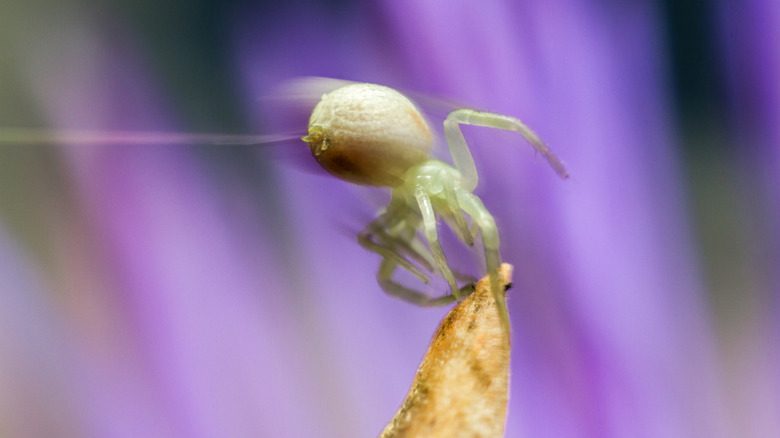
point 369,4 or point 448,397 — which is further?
point 369,4

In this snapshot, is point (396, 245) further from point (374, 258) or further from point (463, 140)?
point (374, 258)

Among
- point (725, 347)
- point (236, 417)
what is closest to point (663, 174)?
point (725, 347)

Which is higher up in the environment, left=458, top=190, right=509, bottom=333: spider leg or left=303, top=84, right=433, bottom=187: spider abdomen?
left=303, top=84, right=433, bottom=187: spider abdomen

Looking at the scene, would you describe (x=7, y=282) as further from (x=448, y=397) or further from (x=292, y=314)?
(x=448, y=397)

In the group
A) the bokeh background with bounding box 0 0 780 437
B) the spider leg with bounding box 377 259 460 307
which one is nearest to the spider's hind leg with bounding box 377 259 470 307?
the spider leg with bounding box 377 259 460 307

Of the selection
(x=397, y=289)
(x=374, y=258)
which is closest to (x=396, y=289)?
(x=397, y=289)

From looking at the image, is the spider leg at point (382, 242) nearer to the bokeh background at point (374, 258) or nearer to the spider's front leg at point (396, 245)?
the spider's front leg at point (396, 245)

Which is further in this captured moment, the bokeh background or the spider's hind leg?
the bokeh background

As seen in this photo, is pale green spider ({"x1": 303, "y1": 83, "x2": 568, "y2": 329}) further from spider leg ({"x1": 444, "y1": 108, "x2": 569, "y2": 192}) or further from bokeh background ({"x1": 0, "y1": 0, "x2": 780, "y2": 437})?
bokeh background ({"x1": 0, "y1": 0, "x2": 780, "y2": 437})
